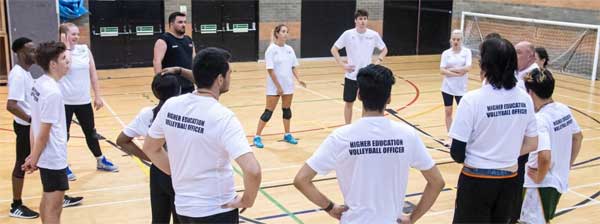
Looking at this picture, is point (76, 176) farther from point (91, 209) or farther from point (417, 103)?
point (417, 103)

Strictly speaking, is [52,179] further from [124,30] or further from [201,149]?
[124,30]

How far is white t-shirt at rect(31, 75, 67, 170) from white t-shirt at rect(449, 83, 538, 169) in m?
2.84

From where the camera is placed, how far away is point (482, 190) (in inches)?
145

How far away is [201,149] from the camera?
10.1 feet

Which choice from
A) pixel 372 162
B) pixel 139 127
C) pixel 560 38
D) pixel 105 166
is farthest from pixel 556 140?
pixel 560 38

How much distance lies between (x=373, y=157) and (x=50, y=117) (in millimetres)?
2659

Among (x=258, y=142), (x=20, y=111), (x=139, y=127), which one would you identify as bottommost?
(x=258, y=142)

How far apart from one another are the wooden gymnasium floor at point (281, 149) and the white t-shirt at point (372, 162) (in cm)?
282

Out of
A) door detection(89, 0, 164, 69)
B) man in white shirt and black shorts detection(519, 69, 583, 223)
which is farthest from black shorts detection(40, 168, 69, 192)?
door detection(89, 0, 164, 69)

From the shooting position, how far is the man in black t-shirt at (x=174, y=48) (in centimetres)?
655

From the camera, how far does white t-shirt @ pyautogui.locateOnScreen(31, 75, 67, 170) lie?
4395 millimetres

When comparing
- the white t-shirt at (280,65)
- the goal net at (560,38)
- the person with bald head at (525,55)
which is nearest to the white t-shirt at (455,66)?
the white t-shirt at (280,65)

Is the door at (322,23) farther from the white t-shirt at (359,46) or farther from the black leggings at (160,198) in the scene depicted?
the black leggings at (160,198)

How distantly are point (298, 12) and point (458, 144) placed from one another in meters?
14.2
